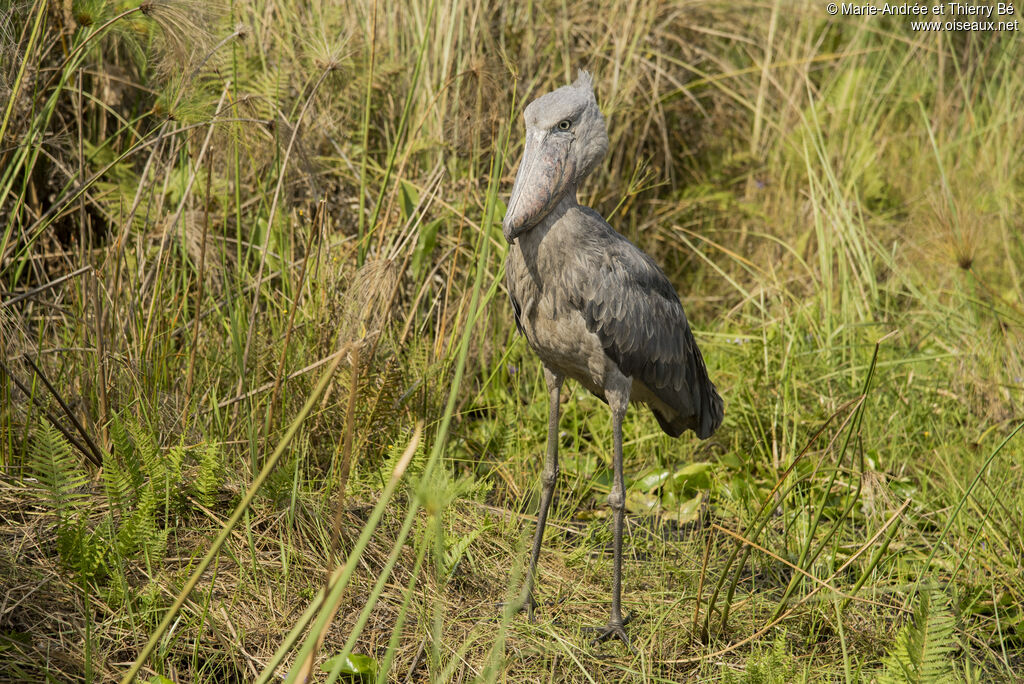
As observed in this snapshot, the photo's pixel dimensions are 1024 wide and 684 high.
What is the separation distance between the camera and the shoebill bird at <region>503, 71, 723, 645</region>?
2.67 metres

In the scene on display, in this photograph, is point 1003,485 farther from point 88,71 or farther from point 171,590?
point 88,71

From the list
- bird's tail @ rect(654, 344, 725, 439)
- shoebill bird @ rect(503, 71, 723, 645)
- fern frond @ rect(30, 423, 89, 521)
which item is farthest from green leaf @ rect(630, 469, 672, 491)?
fern frond @ rect(30, 423, 89, 521)

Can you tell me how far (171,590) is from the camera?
267cm

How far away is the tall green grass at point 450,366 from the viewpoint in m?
2.63

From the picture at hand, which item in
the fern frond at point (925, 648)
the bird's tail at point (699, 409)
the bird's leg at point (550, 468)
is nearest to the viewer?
the fern frond at point (925, 648)

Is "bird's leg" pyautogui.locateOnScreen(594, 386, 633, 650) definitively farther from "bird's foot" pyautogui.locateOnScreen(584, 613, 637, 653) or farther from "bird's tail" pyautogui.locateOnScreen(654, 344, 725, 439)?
"bird's tail" pyautogui.locateOnScreen(654, 344, 725, 439)

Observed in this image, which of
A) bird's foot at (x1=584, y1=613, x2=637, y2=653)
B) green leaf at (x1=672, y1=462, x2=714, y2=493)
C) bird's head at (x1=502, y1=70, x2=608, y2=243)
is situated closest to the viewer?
bird's head at (x1=502, y1=70, x2=608, y2=243)

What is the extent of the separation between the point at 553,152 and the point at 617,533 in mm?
1236

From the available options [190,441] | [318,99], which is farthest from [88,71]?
[190,441]

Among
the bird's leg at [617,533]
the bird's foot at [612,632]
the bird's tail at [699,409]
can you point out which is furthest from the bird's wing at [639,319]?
the bird's foot at [612,632]

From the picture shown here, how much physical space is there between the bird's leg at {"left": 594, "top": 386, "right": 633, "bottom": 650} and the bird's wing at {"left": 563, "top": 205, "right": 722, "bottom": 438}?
0.11 meters

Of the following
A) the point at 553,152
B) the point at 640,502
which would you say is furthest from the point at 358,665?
the point at 640,502

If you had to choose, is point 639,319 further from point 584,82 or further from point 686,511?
point 686,511

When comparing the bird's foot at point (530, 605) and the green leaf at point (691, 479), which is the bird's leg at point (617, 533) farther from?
the green leaf at point (691, 479)
